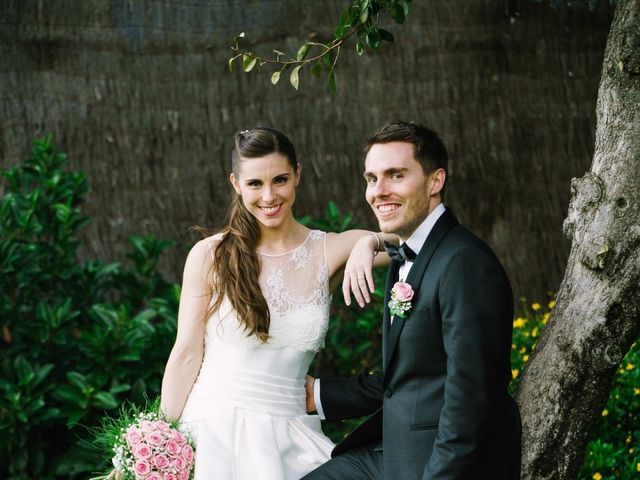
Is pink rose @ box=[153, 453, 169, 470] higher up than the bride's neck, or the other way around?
the bride's neck

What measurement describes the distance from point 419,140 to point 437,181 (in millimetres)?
162

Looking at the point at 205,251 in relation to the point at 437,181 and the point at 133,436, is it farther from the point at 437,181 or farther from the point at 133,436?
the point at 437,181

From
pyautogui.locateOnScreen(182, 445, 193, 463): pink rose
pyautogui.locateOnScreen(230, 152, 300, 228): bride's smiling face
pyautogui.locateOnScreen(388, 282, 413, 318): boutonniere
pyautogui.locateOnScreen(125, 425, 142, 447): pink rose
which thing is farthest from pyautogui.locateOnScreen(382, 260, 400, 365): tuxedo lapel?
pyautogui.locateOnScreen(125, 425, 142, 447): pink rose

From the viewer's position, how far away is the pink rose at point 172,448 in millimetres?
3382

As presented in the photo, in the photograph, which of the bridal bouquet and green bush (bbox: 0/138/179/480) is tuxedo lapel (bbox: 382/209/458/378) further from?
green bush (bbox: 0/138/179/480)

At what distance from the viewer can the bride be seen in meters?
3.68

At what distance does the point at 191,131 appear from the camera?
19.4 ft

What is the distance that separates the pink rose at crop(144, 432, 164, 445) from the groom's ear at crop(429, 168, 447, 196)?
4.50 feet

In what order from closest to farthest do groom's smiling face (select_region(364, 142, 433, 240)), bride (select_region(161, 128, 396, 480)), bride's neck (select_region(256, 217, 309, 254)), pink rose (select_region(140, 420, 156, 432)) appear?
1. groom's smiling face (select_region(364, 142, 433, 240))
2. pink rose (select_region(140, 420, 156, 432))
3. bride (select_region(161, 128, 396, 480))
4. bride's neck (select_region(256, 217, 309, 254))

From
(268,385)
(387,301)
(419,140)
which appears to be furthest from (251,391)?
(419,140)

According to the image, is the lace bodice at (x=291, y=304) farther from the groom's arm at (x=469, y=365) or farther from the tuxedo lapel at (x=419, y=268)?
the groom's arm at (x=469, y=365)

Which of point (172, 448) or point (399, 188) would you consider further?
point (172, 448)

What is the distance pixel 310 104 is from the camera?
594cm

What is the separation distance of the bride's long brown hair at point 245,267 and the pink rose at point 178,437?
A: 51 centimetres
